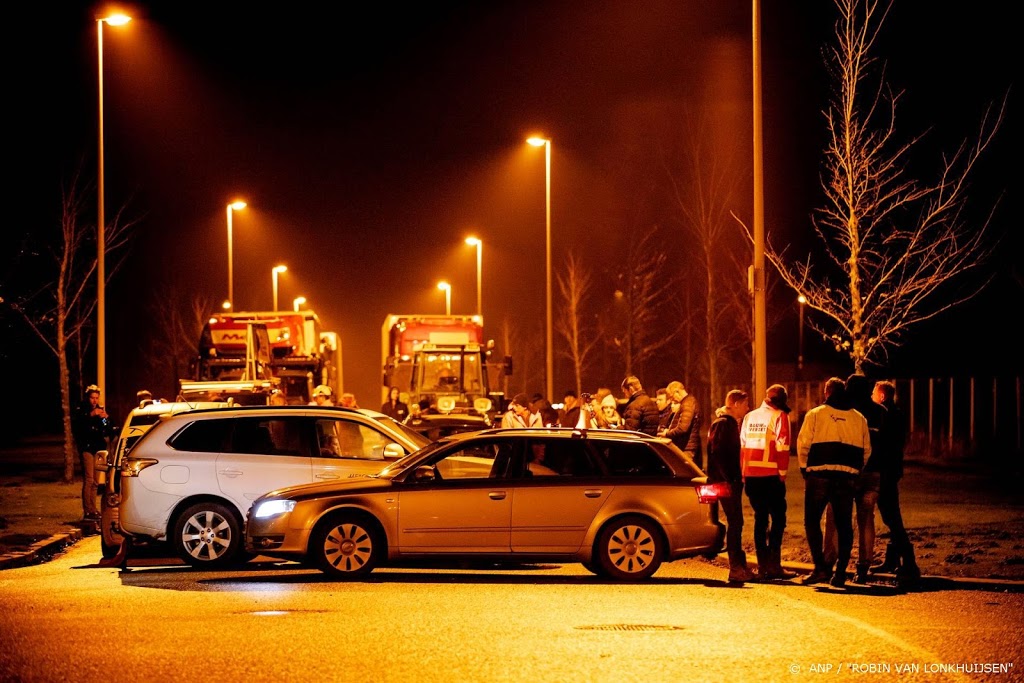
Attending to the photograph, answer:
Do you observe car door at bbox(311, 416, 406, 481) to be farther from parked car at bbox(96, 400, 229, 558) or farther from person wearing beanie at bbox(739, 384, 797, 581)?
person wearing beanie at bbox(739, 384, 797, 581)

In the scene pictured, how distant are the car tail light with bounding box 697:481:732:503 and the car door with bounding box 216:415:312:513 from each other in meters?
4.17

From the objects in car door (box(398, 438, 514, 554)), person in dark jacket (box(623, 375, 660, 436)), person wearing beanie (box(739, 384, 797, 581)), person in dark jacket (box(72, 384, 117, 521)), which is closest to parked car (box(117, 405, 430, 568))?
car door (box(398, 438, 514, 554))

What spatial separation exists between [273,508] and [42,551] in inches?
190

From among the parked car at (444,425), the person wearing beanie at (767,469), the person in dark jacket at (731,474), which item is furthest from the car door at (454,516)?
the parked car at (444,425)

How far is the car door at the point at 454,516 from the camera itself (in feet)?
41.9

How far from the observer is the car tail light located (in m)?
12.9

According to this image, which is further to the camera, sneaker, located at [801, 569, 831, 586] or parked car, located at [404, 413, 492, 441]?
parked car, located at [404, 413, 492, 441]

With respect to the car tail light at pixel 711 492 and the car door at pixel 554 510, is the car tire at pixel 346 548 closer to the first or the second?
the car door at pixel 554 510

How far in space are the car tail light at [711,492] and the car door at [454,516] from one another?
1.86 meters

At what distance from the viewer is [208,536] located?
14.0m

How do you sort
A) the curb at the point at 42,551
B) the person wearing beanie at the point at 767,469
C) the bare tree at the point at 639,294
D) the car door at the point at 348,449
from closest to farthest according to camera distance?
the person wearing beanie at the point at 767,469 → the car door at the point at 348,449 → the curb at the point at 42,551 → the bare tree at the point at 639,294

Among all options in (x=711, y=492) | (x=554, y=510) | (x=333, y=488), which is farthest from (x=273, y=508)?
(x=711, y=492)

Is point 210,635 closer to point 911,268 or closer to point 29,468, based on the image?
point 911,268

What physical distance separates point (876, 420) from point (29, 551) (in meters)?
9.78
